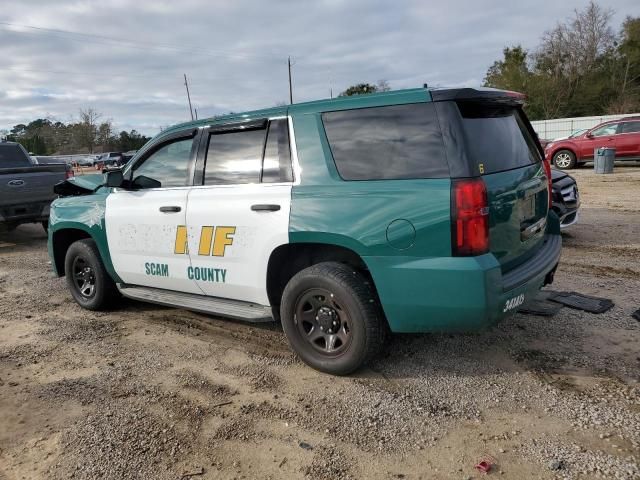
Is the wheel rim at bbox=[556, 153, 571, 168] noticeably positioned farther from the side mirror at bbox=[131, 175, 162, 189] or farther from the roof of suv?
the side mirror at bbox=[131, 175, 162, 189]

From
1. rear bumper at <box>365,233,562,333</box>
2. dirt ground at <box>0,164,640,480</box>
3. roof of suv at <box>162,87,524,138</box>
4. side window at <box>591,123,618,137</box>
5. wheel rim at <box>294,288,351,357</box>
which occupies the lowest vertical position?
dirt ground at <box>0,164,640,480</box>

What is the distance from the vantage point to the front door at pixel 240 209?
11.8ft

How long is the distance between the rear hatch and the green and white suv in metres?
0.01

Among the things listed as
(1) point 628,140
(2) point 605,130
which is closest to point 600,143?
(2) point 605,130

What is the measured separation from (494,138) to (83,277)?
4140mm

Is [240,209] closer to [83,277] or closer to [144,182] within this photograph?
[144,182]

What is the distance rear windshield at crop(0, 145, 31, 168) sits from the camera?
34.6 ft

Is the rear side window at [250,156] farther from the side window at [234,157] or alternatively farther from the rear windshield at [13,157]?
the rear windshield at [13,157]

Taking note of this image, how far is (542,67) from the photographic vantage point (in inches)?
1832

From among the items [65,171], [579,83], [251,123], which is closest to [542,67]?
[579,83]

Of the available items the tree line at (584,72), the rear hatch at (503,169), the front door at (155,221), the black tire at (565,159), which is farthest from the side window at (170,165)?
the tree line at (584,72)

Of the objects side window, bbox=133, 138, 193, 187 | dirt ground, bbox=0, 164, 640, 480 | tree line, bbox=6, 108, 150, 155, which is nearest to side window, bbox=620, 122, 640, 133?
dirt ground, bbox=0, 164, 640, 480

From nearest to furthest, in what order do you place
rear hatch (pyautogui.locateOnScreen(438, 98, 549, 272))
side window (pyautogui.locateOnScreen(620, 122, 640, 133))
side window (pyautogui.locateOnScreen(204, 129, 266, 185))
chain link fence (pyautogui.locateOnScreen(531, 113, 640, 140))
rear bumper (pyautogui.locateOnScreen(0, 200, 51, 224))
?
rear hatch (pyautogui.locateOnScreen(438, 98, 549, 272)) → side window (pyautogui.locateOnScreen(204, 129, 266, 185)) → rear bumper (pyautogui.locateOnScreen(0, 200, 51, 224)) → side window (pyautogui.locateOnScreen(620, 122, 640, 133)) → chain link fence (pyautogui.locateOnScreen(531, 113, 640, 140))

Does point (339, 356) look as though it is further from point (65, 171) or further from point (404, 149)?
point (65, 171)
